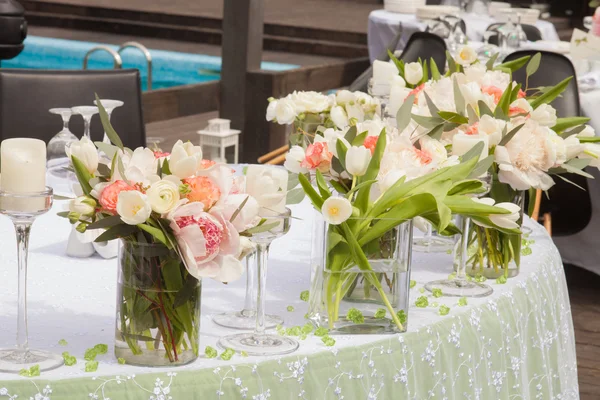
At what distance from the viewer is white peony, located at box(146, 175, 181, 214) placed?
123cm

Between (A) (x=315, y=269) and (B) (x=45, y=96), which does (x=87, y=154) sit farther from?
(B) (x=45, y=96)

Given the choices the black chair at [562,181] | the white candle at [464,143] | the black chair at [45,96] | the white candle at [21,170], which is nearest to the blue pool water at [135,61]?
the black chair at [562,181]

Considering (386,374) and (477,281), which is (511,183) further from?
(386,374)

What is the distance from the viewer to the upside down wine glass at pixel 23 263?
128cm

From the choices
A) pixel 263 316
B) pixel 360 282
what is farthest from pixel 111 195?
pixel 360 282

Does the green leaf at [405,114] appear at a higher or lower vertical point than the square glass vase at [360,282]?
higher

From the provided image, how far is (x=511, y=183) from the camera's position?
1.75m

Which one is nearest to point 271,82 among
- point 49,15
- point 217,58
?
point 217,58

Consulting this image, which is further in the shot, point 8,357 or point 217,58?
point 217,58

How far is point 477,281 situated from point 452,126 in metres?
0.27

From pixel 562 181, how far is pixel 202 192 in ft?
9.39

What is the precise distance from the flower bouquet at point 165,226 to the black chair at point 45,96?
6.17ft

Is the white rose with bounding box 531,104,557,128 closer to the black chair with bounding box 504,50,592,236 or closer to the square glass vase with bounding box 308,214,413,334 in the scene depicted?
the square glass vase with bounding box 308,214,413,334

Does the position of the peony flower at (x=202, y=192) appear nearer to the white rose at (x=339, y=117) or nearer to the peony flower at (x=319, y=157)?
the peony flower at (x=319, y=157)
